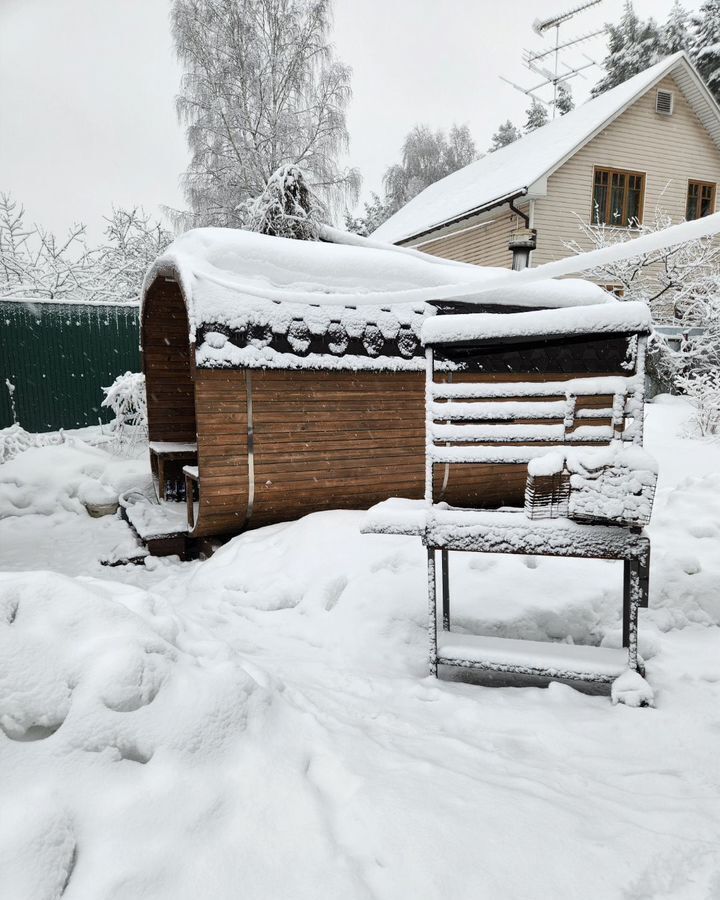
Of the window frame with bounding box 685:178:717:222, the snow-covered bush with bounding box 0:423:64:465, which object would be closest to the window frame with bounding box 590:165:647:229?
the window frame with bounding box 685:178:717:222

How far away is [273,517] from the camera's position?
5.27 meters

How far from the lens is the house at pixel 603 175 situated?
15.5m

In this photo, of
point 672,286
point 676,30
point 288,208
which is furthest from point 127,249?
point 676,30

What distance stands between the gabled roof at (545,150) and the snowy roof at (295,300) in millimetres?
11049

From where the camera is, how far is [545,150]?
16297mm

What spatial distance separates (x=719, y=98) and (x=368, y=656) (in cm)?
2712

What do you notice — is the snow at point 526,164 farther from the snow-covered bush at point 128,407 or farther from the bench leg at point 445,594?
the bench leg at point 445,594

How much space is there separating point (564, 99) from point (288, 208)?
2701cm

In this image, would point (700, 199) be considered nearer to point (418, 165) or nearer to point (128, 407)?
point (128, 407)

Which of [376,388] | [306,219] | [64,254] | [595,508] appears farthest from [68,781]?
[64,254]

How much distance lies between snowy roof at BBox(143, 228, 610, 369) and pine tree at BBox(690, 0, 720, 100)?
2304cm

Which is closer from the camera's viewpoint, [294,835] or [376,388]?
[294,835]

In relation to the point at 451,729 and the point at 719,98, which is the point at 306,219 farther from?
the point at 719,98

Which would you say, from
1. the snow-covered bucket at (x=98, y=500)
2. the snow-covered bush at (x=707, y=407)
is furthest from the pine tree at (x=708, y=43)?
the snow-covered bucket at (x=98, y=500)
